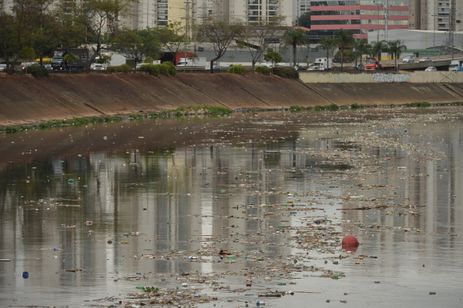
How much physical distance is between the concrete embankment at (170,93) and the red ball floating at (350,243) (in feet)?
145

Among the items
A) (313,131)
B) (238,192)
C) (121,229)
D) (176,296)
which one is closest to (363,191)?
(238,192)

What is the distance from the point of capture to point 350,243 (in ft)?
88.2

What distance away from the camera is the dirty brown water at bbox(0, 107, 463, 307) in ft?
74.3

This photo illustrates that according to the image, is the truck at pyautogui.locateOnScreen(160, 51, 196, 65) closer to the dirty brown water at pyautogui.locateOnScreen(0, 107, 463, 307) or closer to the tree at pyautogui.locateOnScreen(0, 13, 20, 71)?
the tree at pyautogui.locateOnScreen(0, 13, 20, 71)

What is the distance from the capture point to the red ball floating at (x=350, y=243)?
2671 centimetres

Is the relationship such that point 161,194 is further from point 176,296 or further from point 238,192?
point 176,296

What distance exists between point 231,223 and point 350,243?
4429 mm

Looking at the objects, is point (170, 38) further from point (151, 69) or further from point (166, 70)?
point (151, 69)

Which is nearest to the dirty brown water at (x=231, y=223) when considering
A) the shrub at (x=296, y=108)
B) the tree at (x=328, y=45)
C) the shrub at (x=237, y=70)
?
the shrub at (x=296, y=108)

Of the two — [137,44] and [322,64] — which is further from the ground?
[137,44]

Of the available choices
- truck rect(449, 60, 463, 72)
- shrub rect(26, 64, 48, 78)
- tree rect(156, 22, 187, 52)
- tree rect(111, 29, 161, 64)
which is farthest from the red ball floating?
truck rect(449, 60, 463, 72)

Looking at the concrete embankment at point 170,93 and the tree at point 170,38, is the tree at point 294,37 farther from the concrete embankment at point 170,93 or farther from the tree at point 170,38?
the concrete embankment at point 170,93

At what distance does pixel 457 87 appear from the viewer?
465 feet

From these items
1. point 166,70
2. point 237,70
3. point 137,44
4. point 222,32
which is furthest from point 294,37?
point 166,70
